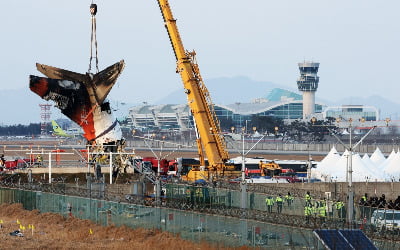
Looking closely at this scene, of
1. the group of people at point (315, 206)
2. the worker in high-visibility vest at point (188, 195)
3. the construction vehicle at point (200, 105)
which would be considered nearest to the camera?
the group of people at point (315, 206)

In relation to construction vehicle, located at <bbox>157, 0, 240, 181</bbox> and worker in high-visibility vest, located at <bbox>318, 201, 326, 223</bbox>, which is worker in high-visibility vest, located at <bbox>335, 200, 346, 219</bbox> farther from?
construction vehicle, located at <bbox>157, 0, 240, 181</bbox>

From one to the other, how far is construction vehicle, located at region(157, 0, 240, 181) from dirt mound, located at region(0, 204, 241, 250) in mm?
27044

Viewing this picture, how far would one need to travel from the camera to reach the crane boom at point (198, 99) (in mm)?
82562

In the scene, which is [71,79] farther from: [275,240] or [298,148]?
[298,148]

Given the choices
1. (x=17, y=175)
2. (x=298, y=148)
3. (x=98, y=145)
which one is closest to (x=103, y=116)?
(x=98, y=145)

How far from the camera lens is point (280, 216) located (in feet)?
139

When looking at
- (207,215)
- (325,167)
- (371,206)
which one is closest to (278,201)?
(371,206)

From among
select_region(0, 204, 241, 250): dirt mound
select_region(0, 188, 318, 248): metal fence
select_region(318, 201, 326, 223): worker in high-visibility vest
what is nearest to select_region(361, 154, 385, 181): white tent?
select_region(318, 201, 326, 223): worker in high-visibility vest

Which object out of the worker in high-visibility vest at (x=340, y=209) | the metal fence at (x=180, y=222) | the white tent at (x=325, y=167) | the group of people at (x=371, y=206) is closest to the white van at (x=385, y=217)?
the group of people at (x=371, y=206)

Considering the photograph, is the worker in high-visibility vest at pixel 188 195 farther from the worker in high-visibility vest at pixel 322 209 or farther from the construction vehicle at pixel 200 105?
the construction vehicle at pixel 200 105

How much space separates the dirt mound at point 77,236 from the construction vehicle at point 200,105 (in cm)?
2704

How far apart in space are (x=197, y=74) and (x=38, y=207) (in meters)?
27.5

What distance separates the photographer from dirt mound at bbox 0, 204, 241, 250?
44.0 metres

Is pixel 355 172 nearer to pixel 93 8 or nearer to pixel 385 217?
pixel 93 8
